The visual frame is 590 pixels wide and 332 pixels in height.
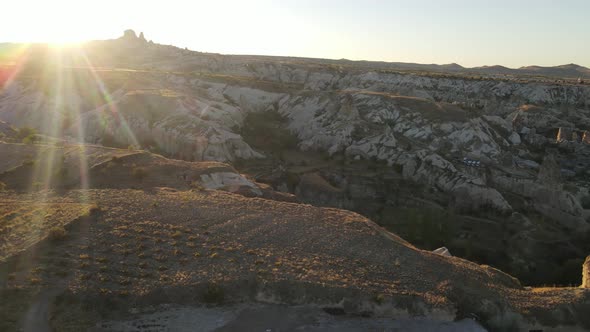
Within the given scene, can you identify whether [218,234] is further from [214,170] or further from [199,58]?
[199,58]

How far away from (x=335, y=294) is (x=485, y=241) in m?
19.5

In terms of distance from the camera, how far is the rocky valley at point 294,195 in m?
14.2

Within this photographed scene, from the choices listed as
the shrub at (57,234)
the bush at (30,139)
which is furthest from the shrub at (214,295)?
the bush at (30,139)

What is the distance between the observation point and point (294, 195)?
2911 cm

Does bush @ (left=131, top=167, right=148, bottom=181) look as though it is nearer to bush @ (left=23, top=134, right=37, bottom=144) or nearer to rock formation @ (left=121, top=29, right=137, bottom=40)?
bush @ (left=23, top=134, right=37, bottom=144)

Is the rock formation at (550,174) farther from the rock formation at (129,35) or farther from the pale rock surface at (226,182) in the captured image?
the rock formation at (129,35)

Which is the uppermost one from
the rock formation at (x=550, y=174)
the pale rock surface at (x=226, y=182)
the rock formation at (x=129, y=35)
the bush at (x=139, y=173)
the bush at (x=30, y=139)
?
the rock formation at (x=129, y=35)

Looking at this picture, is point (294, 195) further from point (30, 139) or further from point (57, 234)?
point (30, 139)

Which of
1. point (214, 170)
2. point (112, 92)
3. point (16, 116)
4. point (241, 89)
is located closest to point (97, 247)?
point (214, 170)

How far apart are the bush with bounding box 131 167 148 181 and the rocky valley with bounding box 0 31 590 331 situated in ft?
0.26

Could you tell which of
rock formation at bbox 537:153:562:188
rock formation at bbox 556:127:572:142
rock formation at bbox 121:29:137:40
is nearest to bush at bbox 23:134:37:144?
rock formation at bbox 537:153:562:188

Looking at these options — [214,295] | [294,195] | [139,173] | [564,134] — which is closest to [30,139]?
[139,173]

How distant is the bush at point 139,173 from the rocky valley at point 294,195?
8 cm

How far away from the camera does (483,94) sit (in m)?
89.9
